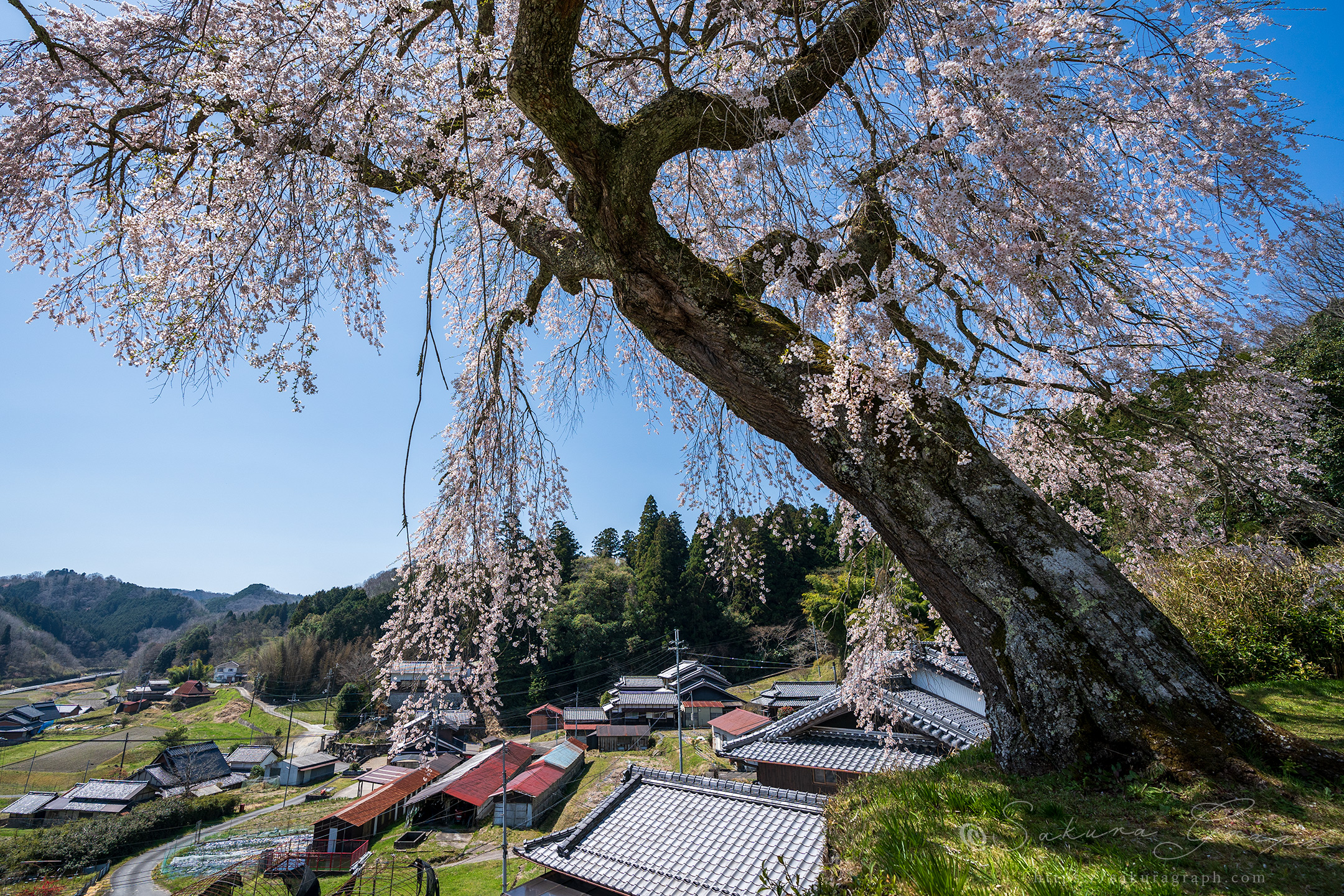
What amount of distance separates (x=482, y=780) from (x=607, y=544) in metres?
23.8

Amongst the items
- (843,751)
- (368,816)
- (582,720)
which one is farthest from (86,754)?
(843,751)

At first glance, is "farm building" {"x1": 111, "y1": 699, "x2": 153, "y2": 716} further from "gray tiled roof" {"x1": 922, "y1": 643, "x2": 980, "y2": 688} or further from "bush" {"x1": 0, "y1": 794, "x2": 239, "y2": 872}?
"gray tiled roof" {"x1": 922, "y1": 643, "x2": 980, "y2": 688}

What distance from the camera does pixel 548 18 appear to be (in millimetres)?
2400

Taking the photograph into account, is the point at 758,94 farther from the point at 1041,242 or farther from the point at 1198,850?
the point at 1198,850

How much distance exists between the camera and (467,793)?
16.5 metres

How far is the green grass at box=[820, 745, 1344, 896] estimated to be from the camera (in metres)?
1.39

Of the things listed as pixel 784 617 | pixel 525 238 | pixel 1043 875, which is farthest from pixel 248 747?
pixel 1043 875

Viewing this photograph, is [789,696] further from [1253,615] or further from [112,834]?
[112,834]

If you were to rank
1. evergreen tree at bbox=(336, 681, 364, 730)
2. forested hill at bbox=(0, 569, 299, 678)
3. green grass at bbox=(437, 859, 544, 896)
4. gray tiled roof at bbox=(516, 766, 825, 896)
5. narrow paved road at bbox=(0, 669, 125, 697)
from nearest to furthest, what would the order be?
1. gray tiled roof at bbox=(516, 766, 825, 896)
2. green grass at bbox=(437, 859, 544, 896)
3. evergreen tree at bbox=(336, 681, 364, 730)
4. narrow paved road at bbox=(0, 669, 125, 697)
5. forested hill at bbox=(0, 569, 299, 678)

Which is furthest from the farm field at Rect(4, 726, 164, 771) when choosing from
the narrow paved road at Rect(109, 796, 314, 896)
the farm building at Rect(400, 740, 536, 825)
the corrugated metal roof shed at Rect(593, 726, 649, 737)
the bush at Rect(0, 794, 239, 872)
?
the corrugated metal roof shed at Rect(593, 726, 649, 737)

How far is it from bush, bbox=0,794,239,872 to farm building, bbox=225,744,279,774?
6449mm

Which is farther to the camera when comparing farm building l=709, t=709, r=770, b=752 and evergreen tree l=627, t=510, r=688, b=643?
evergreen tree l=627, t=510, r=688, b=643

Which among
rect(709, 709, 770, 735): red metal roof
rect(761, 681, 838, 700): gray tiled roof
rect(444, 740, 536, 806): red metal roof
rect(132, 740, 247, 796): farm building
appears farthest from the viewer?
rect(761, 681, 838, 700): gray tiled roof

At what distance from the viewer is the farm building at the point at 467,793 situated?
1648 centimetres
